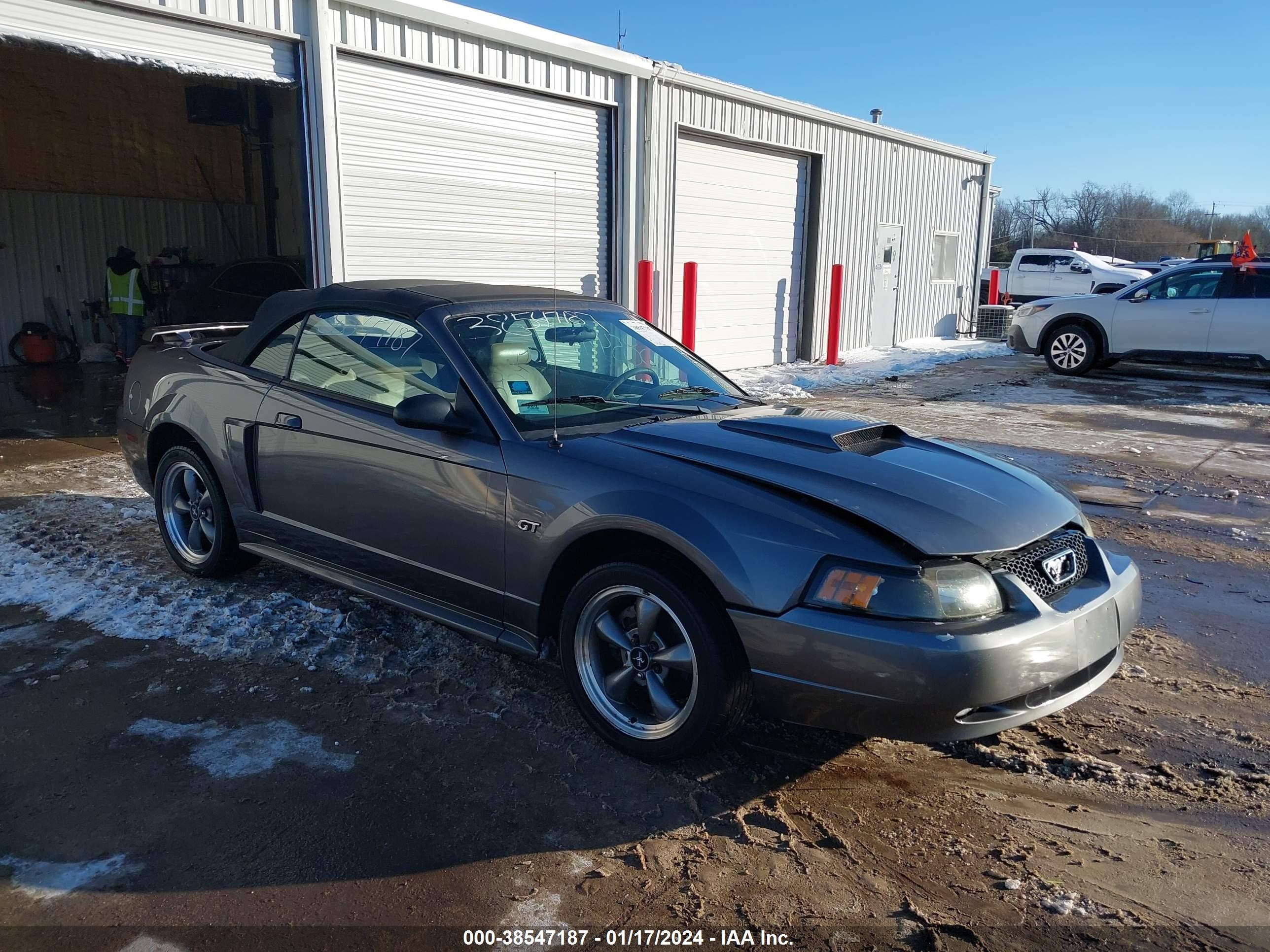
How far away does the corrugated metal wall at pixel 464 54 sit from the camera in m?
9.11

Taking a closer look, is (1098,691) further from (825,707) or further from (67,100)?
(67,100)

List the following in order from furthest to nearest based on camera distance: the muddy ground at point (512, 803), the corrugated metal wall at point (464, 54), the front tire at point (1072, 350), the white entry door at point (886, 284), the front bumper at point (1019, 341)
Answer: the white entry door at point (886, 284) → the front bumper at point (1019, 341) → the front tire at point (1072, 350) → the corrugated metal wall at point (464, 54) → the muddy ground at point (512, 803)

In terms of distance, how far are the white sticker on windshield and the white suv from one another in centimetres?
1143

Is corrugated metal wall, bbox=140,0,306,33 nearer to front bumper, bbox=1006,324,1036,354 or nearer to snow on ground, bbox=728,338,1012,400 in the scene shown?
snow on ground, bbox=728,338,1012,400

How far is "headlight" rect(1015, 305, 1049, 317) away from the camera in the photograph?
1487 cm

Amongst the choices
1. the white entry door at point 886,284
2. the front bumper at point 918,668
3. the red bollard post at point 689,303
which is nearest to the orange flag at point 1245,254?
the white entry door at point 886,284

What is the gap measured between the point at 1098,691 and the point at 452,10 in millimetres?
8826

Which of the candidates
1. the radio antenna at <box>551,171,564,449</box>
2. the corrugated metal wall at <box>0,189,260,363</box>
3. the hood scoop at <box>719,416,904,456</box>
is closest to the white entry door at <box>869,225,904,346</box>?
the corrugated metal wall at <box>0,189,260,363</box>

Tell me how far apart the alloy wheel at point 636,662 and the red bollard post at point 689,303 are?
9868 millimetres

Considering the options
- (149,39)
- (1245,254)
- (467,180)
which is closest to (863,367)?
(1245,254)

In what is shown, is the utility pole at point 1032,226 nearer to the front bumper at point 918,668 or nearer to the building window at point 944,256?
the building window at point 944,256

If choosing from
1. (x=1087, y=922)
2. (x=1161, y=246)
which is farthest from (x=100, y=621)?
(x=1161, y=246)

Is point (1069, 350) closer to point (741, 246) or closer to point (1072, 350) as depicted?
point (1072, 350)

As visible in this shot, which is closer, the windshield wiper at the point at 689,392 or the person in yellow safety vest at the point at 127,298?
the windshield wiper at the point at 689,392
